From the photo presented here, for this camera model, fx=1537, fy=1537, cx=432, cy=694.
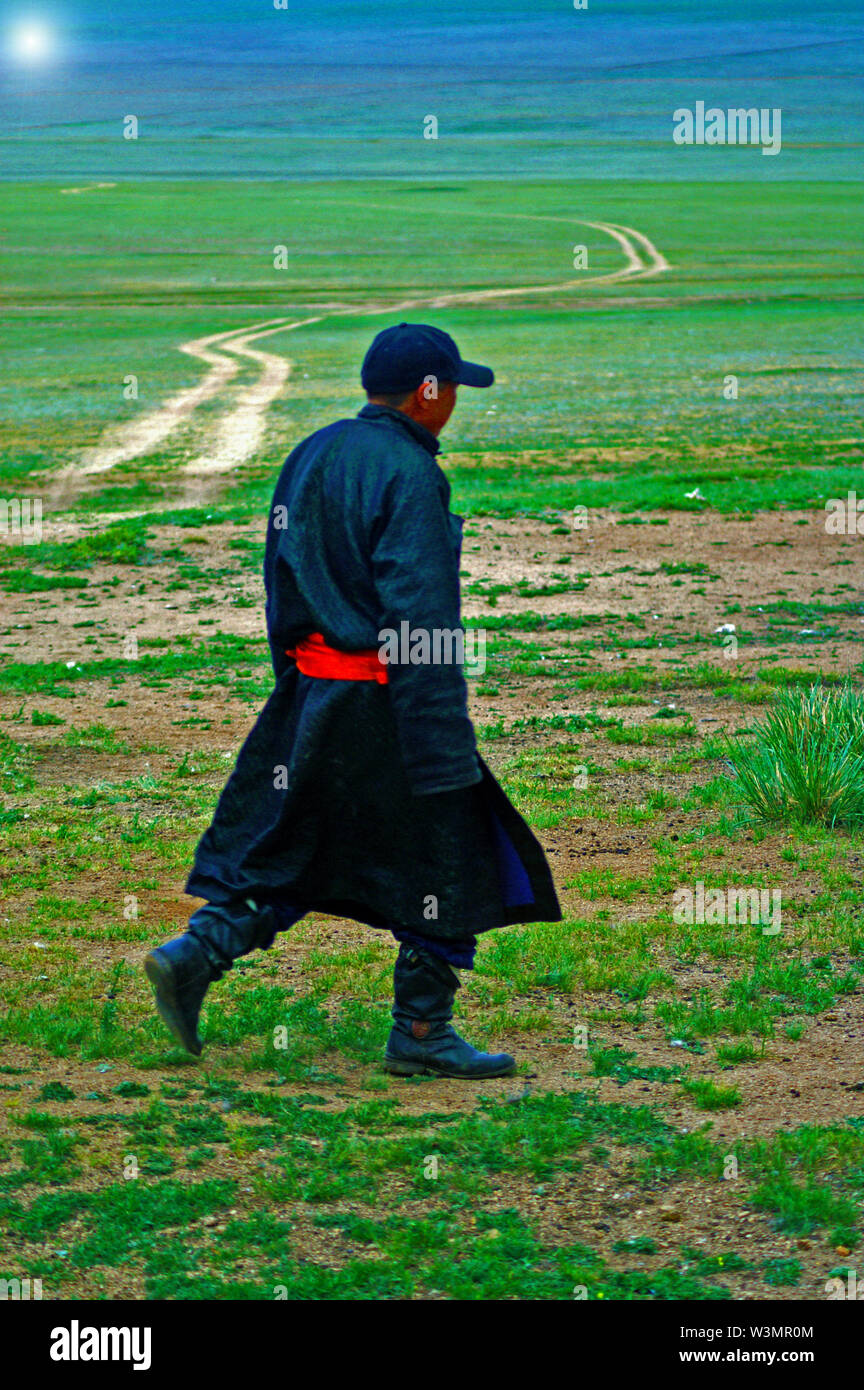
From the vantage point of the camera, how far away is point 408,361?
4.28 meters

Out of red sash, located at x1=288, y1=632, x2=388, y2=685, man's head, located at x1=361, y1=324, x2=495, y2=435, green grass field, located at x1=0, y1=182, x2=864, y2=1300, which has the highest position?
man's head, located at x1=361, y1=324, x2=495, y2=435

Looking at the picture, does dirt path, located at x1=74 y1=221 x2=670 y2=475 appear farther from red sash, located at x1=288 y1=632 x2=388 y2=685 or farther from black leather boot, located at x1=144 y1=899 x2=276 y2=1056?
black leather boot, located at x1=144 y1=899 x2=276 y2=1056

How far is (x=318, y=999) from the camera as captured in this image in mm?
5258

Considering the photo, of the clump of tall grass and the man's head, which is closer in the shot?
the man's head

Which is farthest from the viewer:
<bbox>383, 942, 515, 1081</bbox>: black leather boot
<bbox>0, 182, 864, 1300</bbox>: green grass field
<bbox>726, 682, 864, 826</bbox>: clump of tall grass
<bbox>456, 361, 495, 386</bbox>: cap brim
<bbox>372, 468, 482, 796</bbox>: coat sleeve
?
<bbox>726, 682, 864, 826</bbox>: clump of tall grass

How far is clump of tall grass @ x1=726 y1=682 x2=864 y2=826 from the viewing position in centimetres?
694

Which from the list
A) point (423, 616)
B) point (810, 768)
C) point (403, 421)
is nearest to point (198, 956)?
point (423, 616)

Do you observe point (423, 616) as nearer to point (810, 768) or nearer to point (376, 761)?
point (376, 761)

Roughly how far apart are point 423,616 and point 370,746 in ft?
1.55

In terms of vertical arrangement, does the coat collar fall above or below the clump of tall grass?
above

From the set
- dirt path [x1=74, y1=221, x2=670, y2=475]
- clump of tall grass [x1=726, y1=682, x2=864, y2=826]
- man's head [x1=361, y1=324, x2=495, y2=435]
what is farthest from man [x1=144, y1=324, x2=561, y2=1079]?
dirt path [x1=74, y1=221, x2=670, y2=475]

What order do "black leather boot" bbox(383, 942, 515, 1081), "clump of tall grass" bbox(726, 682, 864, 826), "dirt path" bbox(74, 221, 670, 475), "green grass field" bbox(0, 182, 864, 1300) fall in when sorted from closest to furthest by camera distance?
"green grass field" bbox(0, 182, 864, 1300) → "black leather boot" bbox(383, 942, 515, 1081) → "clump of tall grass" bbox(726, 682, 864, 826) → "dirt path" bbox(74, 221, 670, 475)

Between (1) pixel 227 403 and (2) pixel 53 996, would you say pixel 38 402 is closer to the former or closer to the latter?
(1) pixel 227 403
